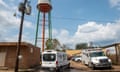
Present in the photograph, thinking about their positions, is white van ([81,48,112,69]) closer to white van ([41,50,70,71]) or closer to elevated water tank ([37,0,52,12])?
white van ([41,50,70,71])

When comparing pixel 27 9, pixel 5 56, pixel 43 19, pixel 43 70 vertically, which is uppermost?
pixel 43 19

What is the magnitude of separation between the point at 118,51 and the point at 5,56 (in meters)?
17.2

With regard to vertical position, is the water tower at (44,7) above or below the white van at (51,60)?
above

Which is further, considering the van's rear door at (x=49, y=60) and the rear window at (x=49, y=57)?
the rear window at (x=49, y=57)

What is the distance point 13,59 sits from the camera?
28516 mm

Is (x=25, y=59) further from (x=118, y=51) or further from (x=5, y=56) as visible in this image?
(x=118, y=51)

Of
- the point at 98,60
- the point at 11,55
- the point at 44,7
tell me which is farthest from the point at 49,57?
the point at 44,7

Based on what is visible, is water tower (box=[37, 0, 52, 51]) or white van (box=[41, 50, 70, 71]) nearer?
white van (box=[41, 50, 70, 71])

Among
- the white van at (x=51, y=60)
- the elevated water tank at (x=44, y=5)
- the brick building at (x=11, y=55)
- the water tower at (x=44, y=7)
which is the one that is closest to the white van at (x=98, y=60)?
the white van at (x=51, y=60)

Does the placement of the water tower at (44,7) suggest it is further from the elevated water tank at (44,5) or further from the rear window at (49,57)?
the rear window at (49,57)

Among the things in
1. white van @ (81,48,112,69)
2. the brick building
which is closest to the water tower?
the brick building

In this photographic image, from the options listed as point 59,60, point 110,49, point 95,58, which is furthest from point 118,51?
point 59,60

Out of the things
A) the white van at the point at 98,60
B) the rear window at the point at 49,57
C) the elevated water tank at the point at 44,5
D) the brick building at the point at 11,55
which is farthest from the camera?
the elevated water tank at the point at 44,5

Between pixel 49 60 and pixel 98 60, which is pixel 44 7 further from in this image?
pixel 49 60
